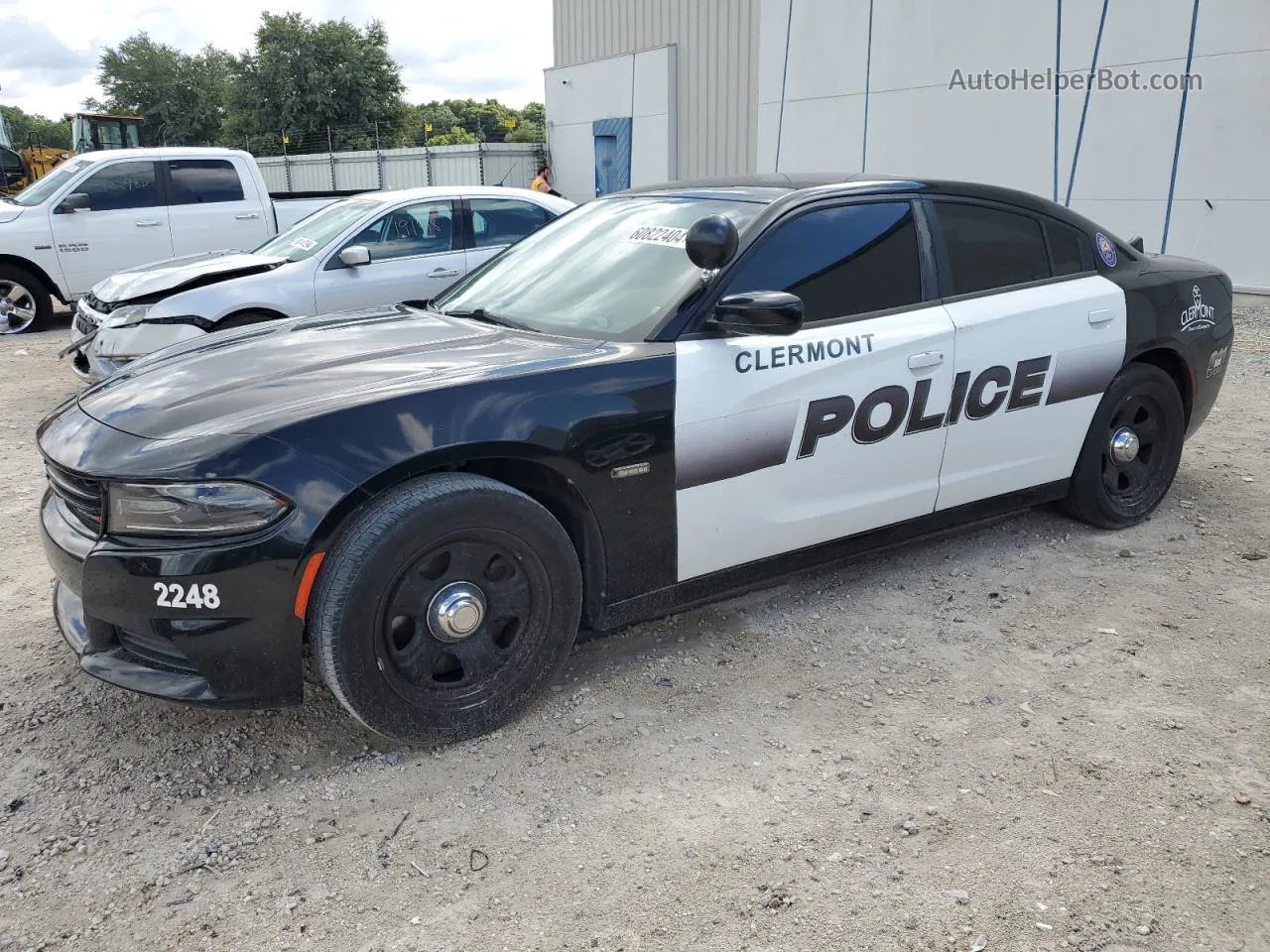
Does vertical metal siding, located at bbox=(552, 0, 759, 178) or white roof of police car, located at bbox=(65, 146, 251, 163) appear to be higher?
vertical metal siding, located at bbox=(552, 0, 759, 178)

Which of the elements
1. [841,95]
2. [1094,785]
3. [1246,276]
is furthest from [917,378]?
[841,95]

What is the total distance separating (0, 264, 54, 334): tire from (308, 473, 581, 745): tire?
31.9 ft

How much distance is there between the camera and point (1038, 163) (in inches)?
468

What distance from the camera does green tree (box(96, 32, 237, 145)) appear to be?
6356cm

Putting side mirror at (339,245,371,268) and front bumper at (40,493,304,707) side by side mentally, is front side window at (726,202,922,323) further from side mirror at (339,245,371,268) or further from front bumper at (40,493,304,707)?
side mirror at (339,245,371,268)

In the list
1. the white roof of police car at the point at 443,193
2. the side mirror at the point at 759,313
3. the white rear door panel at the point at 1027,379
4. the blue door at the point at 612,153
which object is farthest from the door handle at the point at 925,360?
the blue door at the point at 612,153

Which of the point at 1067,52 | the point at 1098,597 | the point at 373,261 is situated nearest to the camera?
the point at 1098,597

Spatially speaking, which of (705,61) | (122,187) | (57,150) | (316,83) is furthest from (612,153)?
(316,83)

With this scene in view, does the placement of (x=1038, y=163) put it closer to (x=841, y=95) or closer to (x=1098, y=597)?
(x=841, y=95)

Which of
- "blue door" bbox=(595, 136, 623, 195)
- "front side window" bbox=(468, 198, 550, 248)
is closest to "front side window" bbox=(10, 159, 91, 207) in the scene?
"front side window" bbox=(468, 198, 550, 248)

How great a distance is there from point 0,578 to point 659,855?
3.23 meters

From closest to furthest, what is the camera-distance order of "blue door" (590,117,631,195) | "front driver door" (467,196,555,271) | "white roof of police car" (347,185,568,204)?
"white roof of police car" (347,185,568,204) → "front driver door" (467,196,555,271) → "blue door" (590,117,631,195)

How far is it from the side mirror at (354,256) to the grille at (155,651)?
192 inches

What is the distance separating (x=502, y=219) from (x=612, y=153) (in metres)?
13.1
